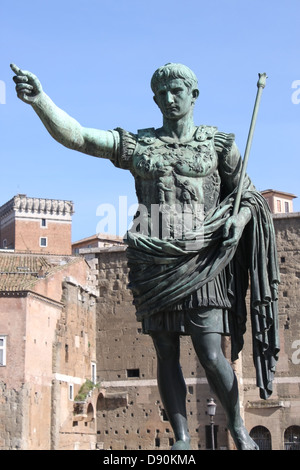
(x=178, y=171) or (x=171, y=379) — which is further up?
(x=178, y=171)

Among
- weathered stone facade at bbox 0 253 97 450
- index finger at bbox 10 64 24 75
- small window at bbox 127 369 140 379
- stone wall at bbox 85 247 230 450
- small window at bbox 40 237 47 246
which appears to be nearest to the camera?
index finger at bbox 10 64 24 75

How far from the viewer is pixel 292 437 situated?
35.0m

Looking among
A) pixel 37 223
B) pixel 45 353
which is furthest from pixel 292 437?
pixel 37 223

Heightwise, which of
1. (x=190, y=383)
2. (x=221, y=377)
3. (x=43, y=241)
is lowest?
(x=221, y=377)

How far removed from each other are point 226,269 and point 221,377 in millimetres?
631

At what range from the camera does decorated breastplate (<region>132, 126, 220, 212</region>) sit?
5.00 metres

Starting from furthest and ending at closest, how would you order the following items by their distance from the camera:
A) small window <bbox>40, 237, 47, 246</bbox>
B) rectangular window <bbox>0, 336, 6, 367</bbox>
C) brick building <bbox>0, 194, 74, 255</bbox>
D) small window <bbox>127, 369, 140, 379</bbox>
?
1. brick building <bbox>0, 194, 74, 255</bbox>
2. small window <bbox>40, 237, 47, 246</bbox>
3. small window <bbox>127, 369, 140, 379</bbox>
4. rectangular window <bbox>0, 336, 6, 367</bbox>

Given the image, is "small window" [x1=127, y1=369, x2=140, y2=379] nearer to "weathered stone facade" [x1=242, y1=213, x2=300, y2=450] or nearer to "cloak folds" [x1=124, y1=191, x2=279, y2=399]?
"weathered stone facade" [x1=242, y1=213, x2=300, y2=450]

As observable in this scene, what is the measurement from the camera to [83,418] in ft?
112

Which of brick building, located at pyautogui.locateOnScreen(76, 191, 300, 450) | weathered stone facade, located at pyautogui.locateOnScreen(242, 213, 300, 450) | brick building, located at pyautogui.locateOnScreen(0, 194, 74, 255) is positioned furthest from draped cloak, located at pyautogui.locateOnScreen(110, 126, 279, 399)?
brick building, located at pyautogui.locateOnScreen(0, 194, 74, 255)

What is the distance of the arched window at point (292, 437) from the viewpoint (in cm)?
3488

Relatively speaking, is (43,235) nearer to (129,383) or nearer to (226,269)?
(129,383)

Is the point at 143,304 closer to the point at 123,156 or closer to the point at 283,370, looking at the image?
the point at 123,156

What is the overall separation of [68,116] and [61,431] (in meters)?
27.9
